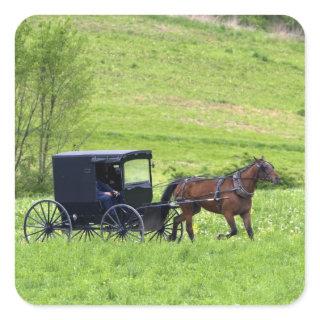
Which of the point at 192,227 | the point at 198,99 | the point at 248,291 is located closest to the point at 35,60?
the point at 198,99

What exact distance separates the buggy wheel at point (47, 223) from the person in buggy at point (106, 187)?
A: 587mm

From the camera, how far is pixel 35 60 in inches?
738

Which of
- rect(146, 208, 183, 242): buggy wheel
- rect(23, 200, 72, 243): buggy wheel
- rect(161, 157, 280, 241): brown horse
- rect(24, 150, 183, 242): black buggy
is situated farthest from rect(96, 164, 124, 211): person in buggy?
rect(161, 157, 280, 241): brown horse

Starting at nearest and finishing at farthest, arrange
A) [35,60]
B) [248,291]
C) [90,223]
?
[248,291] → [90,223] → [35,60]

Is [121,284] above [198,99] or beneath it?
beneath

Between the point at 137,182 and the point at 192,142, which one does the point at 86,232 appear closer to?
the point at 137,182

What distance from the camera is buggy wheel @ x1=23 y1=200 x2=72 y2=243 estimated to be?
16.6 m

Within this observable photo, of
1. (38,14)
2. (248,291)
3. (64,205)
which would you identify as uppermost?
(38,14)

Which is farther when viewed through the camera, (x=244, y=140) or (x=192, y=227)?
(x=244, y=140)

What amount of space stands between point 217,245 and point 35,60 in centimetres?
484

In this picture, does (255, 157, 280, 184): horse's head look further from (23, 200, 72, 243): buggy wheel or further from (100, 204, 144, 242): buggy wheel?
(23, 200, 72, 243): buggy wheel

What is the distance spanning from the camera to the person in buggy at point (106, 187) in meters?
16.5

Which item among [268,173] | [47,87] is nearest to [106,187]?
[268,173]

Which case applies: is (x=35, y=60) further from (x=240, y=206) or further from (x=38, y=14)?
(x=240, y=206)
